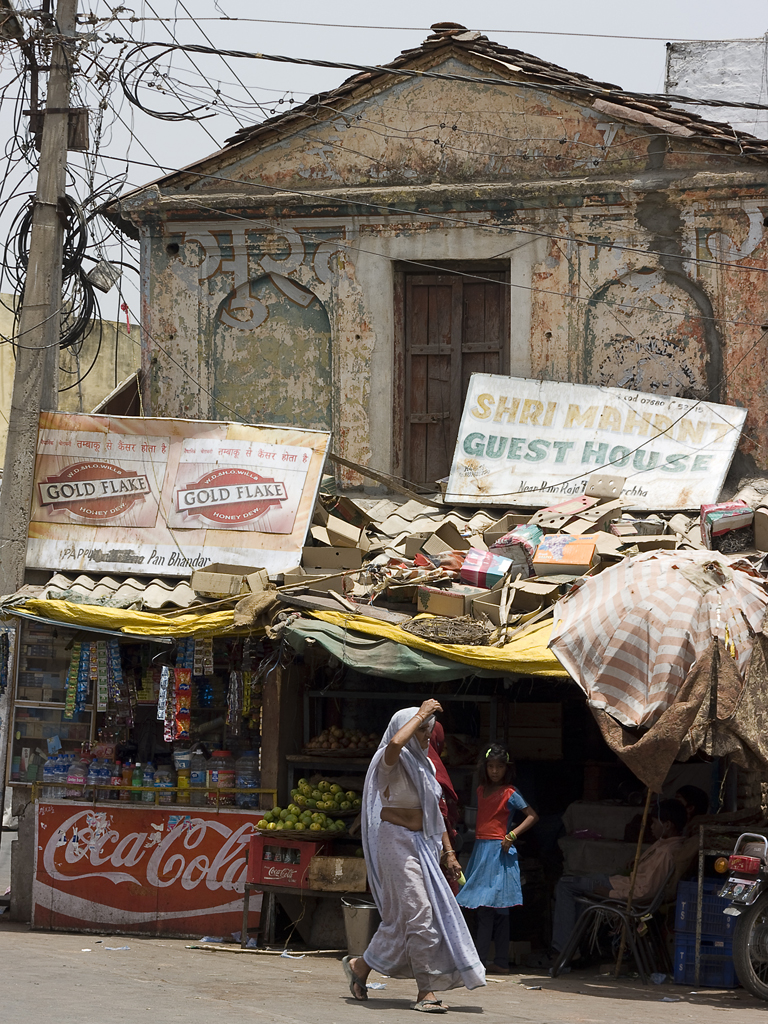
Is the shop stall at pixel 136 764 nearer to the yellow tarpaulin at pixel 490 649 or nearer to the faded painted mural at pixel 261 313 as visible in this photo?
the yellow tarpaulin at pixel 490 649

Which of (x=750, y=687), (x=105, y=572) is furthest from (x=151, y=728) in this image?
(x=750, y=687)

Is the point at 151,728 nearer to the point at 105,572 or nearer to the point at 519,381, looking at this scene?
the point at 105,572

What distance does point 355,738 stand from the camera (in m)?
10.1

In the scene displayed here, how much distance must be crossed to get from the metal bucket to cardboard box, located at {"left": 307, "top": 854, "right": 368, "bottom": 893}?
18 cm

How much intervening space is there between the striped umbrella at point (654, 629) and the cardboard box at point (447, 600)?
1.20 m

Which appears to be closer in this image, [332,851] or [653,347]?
[332,851]

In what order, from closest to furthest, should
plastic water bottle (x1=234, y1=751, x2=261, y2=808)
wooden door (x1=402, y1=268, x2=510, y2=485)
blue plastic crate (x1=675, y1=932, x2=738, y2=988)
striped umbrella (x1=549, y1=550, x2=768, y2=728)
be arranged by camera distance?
striped umbrella (x1=549, y1=550, x2=768, y2=728), blue plastic crate (x1=675, y1=932, x2=738, y2=988), plastic water bottle (x1=234, y1=751, x2=261, y2=808), wooden door (x1=402, y1=268, x2=510, y2=485)

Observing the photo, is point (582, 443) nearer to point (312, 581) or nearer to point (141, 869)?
point (312, 581)

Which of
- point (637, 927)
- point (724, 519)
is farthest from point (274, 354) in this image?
point (637, 927)

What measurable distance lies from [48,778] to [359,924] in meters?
3.14

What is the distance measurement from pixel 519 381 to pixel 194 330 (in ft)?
10.3

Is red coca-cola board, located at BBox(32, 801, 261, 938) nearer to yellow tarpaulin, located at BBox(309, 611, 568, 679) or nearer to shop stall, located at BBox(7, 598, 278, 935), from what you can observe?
shop stall, located at BBox(7, 598, 278, 935)

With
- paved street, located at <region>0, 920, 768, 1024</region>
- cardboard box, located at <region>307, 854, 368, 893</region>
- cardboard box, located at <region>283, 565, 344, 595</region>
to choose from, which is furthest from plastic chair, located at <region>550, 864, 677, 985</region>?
cardboard box, located at <region>283, 565, 344, 595</region>

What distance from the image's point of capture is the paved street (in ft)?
21.5
